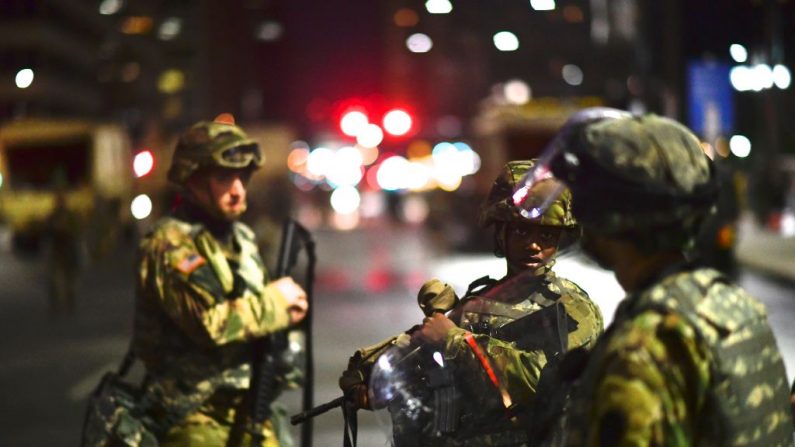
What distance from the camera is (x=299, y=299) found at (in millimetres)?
4859

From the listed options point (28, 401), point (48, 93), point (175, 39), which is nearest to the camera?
point (28, 401)

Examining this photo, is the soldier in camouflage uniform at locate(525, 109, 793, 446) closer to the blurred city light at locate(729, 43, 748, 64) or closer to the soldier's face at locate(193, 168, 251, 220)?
the soldier's face at locate(193, 168, 251, 220)

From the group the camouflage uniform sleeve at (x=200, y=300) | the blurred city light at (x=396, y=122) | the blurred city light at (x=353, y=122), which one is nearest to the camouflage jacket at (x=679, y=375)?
the camouflage uniform sleeve at (x=200, y=300)

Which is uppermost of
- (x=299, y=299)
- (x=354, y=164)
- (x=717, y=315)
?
(x=717, y=315)

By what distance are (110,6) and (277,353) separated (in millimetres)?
95104

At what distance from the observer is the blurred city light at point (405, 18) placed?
137 meters

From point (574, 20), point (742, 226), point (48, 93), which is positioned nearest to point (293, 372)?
point (574, 20)

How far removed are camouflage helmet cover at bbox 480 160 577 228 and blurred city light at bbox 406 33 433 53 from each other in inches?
5242

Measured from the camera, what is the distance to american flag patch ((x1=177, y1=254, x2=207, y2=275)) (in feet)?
15.2

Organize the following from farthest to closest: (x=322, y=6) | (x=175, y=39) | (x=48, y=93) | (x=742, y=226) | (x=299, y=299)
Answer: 1. (x=175, y=39)
2. (x=322, y=6)
3. (x=48, y=93)
4. (x=742, y=226)
5. (x=299, y=299)

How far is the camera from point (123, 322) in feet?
59.5

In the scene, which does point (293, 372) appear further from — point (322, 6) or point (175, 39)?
point (175, 39)

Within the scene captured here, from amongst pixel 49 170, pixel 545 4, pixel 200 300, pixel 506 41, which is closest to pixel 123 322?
pixel 545 4

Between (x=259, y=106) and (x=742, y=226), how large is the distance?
337 ft
